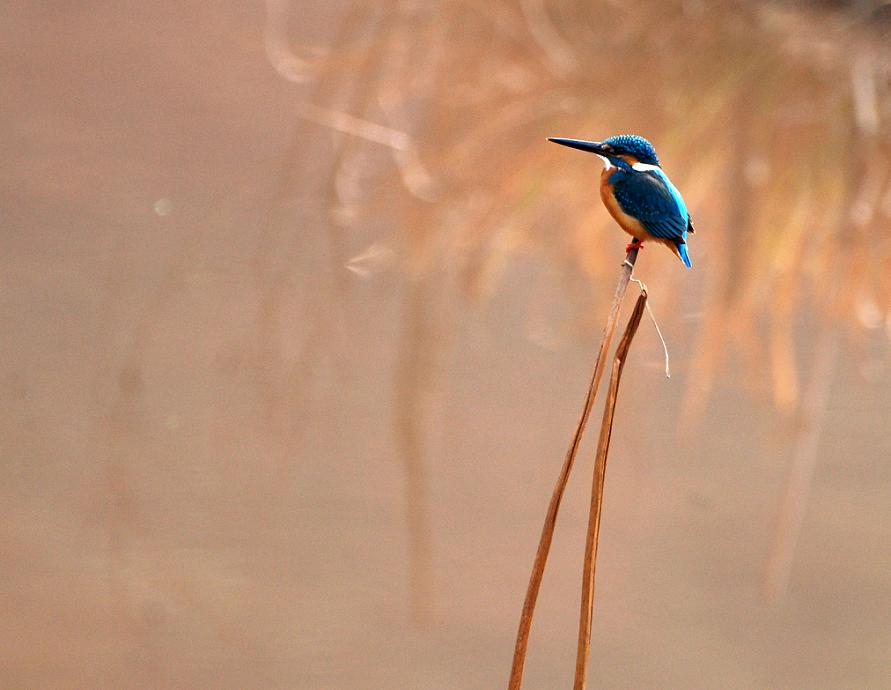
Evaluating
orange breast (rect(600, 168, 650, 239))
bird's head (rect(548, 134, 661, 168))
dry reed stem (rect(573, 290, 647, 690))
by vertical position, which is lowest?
dry reed stem (rect(573, 290, 647, 690))

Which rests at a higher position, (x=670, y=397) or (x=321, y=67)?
(x=321, y=67)

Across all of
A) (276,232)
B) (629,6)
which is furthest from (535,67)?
(276,232)

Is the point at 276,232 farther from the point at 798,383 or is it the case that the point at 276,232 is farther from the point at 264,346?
the point at 798,383

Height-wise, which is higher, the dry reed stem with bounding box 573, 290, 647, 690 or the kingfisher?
the kingfisher

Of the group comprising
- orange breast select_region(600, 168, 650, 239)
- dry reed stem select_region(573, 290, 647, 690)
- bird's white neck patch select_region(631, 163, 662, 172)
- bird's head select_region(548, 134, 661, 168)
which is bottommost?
dry reed stem select_region(573, 290, 647, 690)
